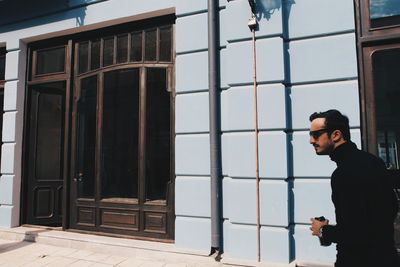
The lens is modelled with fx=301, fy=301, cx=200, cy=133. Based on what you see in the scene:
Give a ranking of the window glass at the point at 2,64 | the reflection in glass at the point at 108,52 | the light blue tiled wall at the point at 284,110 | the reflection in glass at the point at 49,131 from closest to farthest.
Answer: the light blue tiled wall at the point at 284,110 → the reflection in glass at the point at 108,52 → the reflection in glass at the point at 49,131 → the window glass at the point at 2,64

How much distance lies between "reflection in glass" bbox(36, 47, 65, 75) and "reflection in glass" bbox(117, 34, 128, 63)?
4.63 feet

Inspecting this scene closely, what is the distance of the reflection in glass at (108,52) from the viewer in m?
5.37

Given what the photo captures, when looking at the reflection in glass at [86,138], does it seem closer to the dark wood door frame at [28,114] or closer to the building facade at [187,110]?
the building facade at [187,110]

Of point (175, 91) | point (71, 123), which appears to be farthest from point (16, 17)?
point (175, 91)

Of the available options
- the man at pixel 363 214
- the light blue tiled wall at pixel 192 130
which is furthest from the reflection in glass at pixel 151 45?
the man at pixel 363 214

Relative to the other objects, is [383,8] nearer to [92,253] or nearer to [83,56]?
[83,56]

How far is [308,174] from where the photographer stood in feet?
12.4

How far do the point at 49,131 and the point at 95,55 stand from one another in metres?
2.20

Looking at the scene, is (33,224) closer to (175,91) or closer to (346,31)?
(175,91)

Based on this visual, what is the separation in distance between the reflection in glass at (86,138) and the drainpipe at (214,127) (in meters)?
2.44

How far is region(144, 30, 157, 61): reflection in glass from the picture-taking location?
504cm

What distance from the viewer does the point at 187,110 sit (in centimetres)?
445

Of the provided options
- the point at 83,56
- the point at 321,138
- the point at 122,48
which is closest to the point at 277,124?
the point at 321,138

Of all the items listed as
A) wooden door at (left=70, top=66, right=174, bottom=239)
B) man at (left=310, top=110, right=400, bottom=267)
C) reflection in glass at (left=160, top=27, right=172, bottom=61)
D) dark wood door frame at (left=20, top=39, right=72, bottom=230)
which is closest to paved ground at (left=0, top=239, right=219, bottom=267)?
wooden door at (left=70, top=66, right=174, bottom=239)
